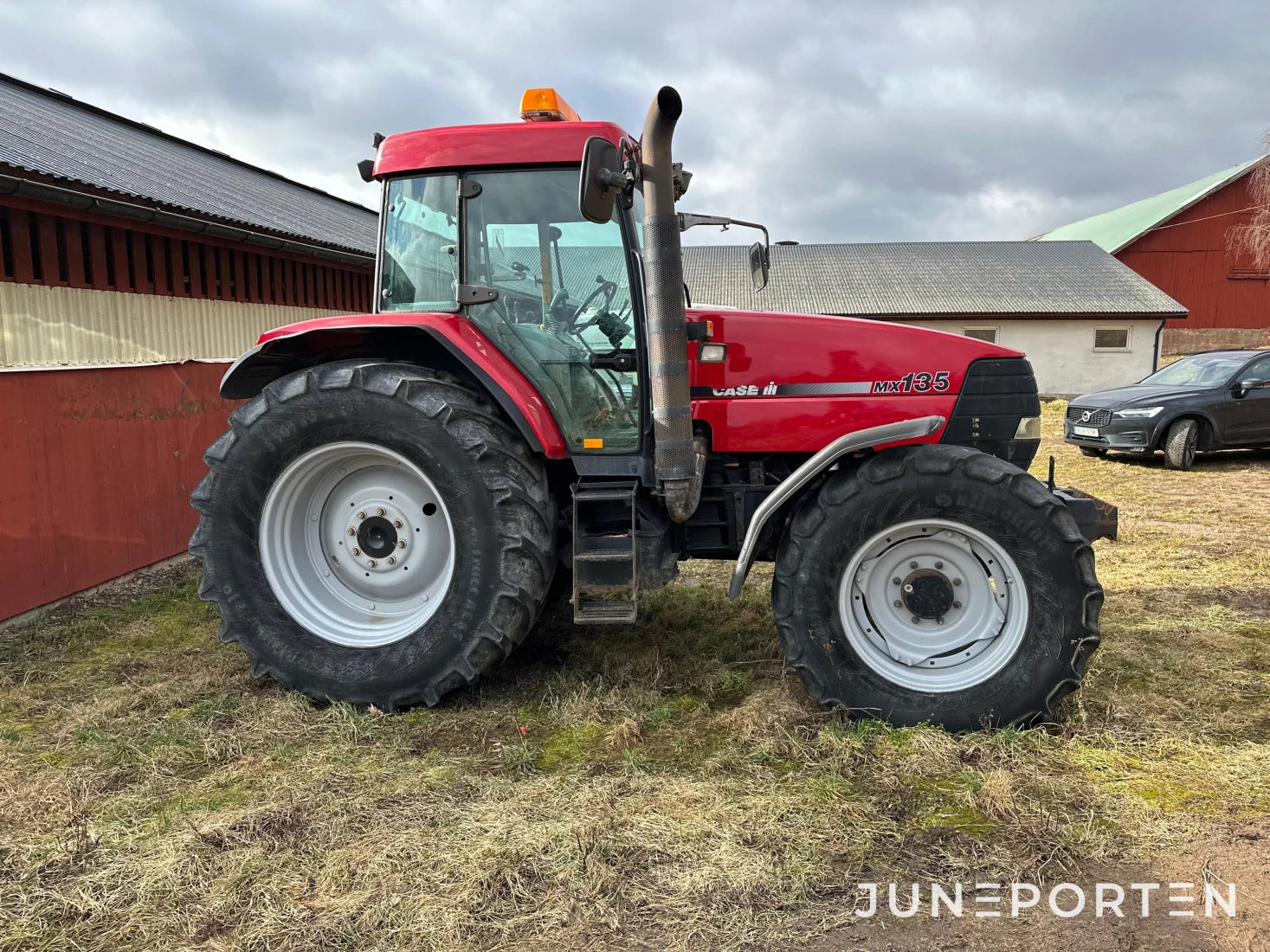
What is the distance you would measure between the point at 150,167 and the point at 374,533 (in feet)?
19.3

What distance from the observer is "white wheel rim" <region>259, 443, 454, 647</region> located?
3.48 m

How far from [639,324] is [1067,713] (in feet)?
7.45

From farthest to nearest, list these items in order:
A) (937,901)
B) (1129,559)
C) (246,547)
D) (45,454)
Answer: (1129,559)
(45,454)
(246,547)
(937,901)

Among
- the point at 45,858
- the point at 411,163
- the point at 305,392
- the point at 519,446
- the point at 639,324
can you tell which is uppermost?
the point at 411,163

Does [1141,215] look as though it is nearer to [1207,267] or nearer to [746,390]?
[1207,267]

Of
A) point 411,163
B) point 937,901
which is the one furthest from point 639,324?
point 937,901

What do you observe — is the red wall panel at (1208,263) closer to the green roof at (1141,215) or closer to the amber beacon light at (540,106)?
the green roof at (1141,215)

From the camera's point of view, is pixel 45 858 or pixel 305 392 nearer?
pixel 45 858

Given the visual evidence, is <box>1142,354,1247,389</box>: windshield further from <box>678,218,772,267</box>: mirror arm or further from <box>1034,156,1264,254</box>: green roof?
<box>1034,156,1264,254</box>: green roof

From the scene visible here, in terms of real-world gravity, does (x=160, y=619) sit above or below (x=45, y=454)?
below

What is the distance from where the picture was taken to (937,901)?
7.36 ft

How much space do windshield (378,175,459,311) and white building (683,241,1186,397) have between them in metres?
16.4

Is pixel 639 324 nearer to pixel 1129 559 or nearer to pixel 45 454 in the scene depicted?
pixel 45 454

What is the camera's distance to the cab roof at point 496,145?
333cm
